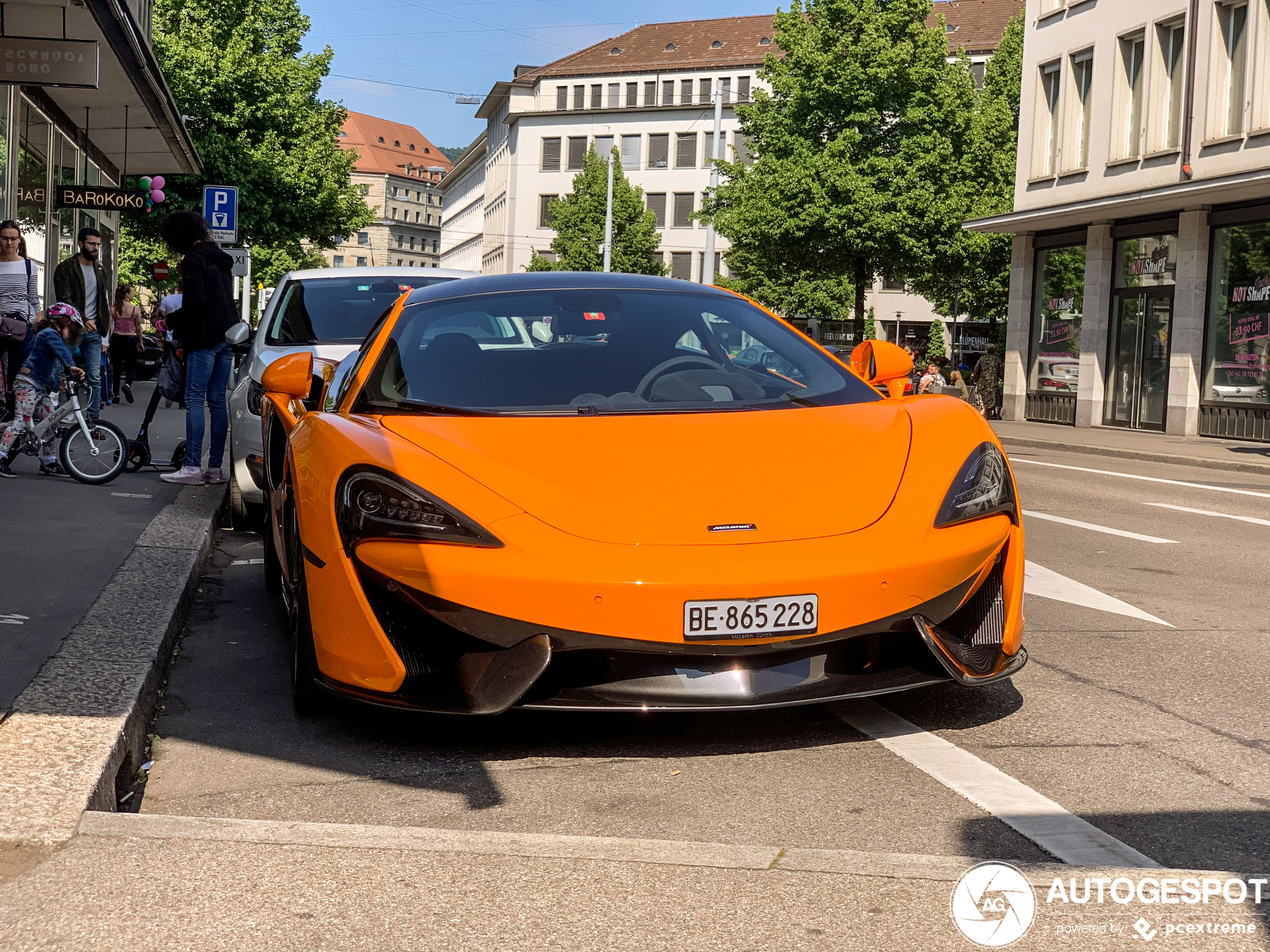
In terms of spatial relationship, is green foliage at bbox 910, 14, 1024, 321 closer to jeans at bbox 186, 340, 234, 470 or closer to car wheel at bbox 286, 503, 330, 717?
jeans at bbox 186, 340, 234, 470

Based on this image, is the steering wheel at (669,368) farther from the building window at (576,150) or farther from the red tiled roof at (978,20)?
the building window at (576,150)

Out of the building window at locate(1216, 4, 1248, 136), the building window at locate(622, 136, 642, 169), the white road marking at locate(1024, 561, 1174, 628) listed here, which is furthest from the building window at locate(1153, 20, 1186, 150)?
the building window at locate(622, 136, 642, 169)

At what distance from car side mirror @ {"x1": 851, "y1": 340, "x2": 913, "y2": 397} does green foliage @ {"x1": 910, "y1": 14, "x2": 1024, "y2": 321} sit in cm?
3151

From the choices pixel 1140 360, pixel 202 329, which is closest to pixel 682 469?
pixel 202 329

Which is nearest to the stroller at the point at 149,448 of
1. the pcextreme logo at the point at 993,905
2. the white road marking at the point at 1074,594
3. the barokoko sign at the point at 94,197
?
the white road marking at the point at 1074,594

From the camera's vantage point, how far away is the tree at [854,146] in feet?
122

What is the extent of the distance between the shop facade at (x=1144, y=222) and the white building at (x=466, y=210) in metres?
84.3

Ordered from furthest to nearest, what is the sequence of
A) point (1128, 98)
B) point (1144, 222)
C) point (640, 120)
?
1. point (640, 120)
2. point (1128, 98)
3. point (1144, 222)

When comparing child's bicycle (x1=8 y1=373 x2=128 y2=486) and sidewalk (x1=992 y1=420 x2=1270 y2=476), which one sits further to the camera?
sidewalk (x1=992 y1=420 x2=1270 y2=476)

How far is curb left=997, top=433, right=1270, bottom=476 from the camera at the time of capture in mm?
18297

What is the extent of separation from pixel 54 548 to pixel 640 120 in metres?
87.8

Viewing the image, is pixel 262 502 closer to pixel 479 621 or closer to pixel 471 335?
pixel 471 335

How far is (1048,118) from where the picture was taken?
31.8m

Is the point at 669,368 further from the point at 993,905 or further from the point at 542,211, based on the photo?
the point at 542,211
